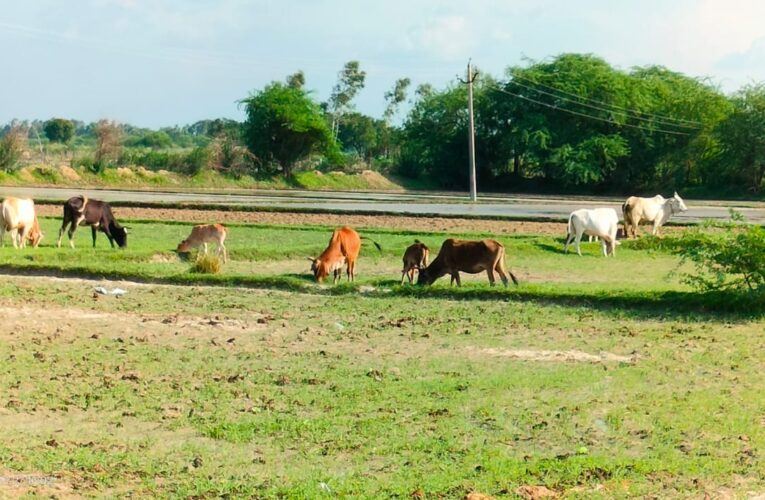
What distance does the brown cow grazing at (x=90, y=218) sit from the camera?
24844mm

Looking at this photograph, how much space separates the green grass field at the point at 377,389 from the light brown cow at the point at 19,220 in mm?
5160

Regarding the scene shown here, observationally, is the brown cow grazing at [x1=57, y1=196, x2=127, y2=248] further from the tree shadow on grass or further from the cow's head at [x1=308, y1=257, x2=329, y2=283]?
the cow's head at [x1=308, y1=257, x2=329, y2=283]

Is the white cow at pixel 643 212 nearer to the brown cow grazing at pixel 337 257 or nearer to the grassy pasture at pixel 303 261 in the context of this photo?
the grassy pasture at pixel 303 261

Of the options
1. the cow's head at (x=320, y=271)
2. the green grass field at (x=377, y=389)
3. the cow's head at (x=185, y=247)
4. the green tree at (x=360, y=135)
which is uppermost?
the green tree at (x=360, y=135)

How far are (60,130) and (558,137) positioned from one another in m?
63.2

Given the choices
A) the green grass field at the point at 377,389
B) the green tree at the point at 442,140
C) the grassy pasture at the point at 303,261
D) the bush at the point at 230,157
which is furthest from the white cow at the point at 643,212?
the green tree at the point at 442,140

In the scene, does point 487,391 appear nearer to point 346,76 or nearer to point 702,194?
point 702,194

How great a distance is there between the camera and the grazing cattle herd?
18547 mm

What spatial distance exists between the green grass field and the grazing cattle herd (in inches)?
19.1

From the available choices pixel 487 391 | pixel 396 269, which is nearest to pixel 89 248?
pixel 396 269

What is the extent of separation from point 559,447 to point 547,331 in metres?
5.85

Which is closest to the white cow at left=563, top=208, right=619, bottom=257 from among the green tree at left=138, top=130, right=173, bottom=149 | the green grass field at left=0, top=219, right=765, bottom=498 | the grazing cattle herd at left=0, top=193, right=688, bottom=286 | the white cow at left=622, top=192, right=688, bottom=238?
the grazing cattle herd at left=0, top=193, right=688, bottom=286

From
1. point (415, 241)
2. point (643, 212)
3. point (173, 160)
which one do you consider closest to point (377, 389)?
point (415, 241)

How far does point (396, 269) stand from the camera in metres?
22.6
